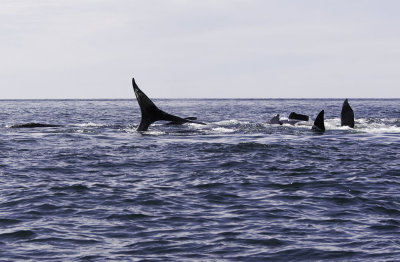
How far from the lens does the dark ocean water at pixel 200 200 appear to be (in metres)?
9.23

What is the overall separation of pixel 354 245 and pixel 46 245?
4768 millimetres

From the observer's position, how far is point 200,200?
12.4 meters

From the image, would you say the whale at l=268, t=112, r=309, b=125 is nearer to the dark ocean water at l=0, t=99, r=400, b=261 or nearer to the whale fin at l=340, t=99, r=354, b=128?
the whale fin at l=340, t=99, r=354, b=128

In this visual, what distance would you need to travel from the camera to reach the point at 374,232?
10.1 meters

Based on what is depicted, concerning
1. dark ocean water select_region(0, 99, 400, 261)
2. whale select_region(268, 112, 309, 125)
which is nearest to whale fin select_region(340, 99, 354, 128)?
whale select_region(268, 112, 309, 125)

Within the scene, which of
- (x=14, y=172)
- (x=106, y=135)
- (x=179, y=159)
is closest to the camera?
(x=14, y=172)

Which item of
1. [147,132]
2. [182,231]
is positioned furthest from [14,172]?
[147,132]

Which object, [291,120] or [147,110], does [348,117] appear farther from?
[147,110]

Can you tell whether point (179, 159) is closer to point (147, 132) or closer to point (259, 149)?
point (259, 149)

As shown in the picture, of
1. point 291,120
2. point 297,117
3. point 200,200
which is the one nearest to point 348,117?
point 291,120

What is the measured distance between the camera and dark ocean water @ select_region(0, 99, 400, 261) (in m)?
9.23

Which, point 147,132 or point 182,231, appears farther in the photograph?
point 147,132

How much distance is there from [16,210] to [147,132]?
1422 centimetres

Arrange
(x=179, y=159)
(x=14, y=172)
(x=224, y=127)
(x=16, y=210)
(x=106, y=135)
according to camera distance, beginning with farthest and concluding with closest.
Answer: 1. (x=224, y=127)
2. (x=106, y=135)
3. (x=179, y=159)
4. (x=14, y=172)
5. (x=16, y=210)
